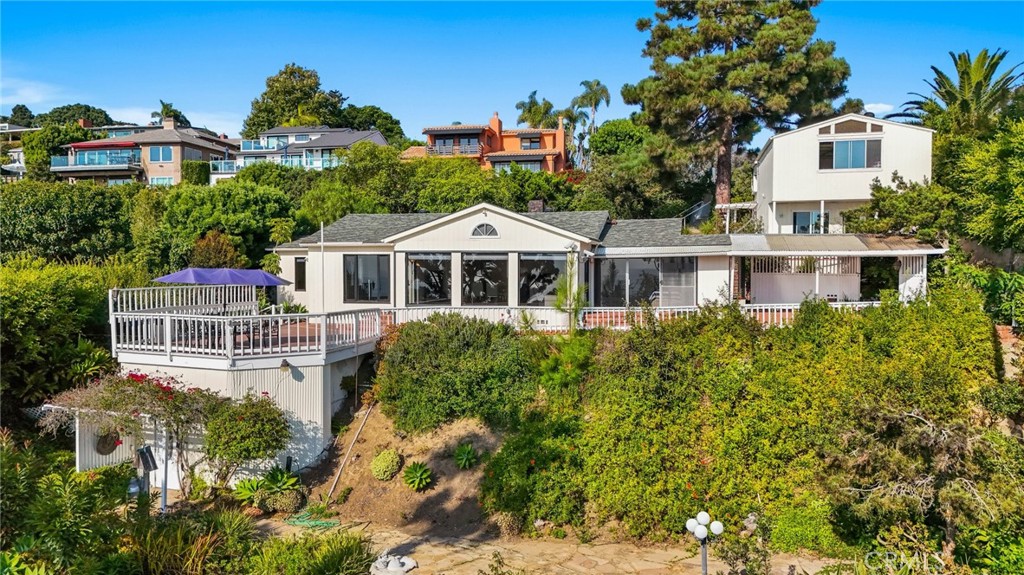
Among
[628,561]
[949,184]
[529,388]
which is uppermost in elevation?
[949,184]

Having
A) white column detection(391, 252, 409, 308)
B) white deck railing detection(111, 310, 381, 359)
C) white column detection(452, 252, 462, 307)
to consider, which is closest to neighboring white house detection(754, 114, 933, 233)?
white column detection(452, 252, 462, 307)

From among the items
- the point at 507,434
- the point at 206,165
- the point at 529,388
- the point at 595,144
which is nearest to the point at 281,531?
Answer: the point at 507,434

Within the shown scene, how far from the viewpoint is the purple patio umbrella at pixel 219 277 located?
17.2 m

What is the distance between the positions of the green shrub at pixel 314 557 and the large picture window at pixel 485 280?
1098 centimetres

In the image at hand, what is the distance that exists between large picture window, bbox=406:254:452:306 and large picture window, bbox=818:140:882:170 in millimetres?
15140

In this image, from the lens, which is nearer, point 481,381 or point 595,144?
point 481,381

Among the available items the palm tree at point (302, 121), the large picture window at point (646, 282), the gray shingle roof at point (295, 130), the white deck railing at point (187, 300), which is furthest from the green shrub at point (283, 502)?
the palm tree at point (302, 121)

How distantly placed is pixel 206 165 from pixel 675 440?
52664mm

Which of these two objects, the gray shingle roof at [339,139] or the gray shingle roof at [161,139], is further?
the gray shingle roof at [339,139]

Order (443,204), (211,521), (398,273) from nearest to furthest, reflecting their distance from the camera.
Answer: (211,521) → (398,273) → (443,204)

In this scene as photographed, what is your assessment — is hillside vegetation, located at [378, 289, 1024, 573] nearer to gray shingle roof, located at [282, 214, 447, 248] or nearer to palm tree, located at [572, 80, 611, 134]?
gray shingle roof, located at [282, 214, 447, 248]

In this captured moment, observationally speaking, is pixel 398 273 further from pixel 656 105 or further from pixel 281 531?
pixel 656 105

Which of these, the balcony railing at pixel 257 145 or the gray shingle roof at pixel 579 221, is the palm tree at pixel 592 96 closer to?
the balcony railing at pixel 257 145

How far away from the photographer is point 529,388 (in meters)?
16.3
